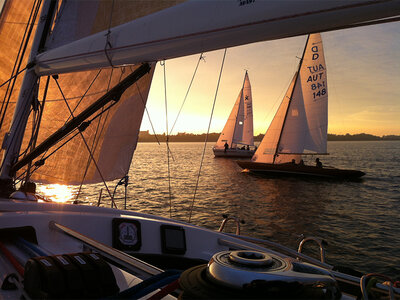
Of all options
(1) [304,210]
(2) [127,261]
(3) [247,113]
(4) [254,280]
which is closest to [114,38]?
(2) [127,261]

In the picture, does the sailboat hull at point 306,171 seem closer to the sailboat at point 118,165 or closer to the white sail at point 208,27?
the sailboat at point 118,165

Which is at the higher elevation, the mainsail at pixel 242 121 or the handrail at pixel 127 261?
the mainsail at pixel 242 121

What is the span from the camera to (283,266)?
4.71 ft

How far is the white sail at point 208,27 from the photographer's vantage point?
102 inches

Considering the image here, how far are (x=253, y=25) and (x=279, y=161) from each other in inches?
1336

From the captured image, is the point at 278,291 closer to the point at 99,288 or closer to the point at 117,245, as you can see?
the point at 99,288

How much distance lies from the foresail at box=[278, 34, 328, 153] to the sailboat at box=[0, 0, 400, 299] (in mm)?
28682

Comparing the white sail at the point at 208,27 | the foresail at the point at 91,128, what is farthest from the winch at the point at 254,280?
the foresail at the point at 91,128

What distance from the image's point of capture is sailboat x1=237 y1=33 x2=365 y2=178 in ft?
107

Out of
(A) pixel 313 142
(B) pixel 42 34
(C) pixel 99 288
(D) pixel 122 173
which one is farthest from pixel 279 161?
(C) pixel 99 288

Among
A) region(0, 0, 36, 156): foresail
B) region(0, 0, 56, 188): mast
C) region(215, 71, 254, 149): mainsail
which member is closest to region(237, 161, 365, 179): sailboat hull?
region(215, 71, 254, 149): mainsail

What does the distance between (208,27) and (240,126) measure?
189ft

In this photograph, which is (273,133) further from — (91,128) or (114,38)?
(114,38)

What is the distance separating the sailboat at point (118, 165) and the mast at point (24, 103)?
18 millimetres
